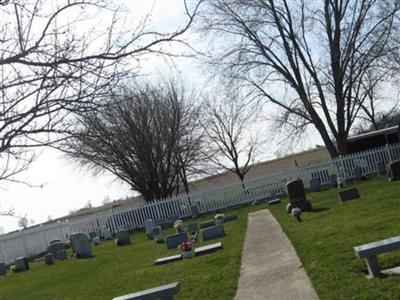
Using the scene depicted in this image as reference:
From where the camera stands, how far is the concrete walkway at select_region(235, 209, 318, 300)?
8.04 meters

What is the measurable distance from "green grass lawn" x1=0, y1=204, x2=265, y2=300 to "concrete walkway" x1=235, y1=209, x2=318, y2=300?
0.22 m

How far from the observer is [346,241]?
1101cm

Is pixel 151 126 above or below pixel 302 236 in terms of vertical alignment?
above

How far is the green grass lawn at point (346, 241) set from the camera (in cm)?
736

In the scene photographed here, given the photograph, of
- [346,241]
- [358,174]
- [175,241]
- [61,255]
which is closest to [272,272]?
[346,241]

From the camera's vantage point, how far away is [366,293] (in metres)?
6.99

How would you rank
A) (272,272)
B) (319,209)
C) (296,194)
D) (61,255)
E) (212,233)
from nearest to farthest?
(272,272) → (212,233) → (319,209) → (296,194) → (61,255)

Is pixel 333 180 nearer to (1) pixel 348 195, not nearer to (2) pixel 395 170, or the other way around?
(2) pixel 395 170

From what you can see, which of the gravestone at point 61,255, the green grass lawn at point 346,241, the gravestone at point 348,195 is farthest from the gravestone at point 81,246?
the gravestone at point 348,195

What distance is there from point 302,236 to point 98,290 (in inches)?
174

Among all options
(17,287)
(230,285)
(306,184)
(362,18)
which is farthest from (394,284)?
(362,18)

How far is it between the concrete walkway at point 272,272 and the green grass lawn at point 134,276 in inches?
8.5

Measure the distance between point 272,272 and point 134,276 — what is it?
4057 mm

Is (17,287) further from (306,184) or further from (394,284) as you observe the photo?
(306,184)
